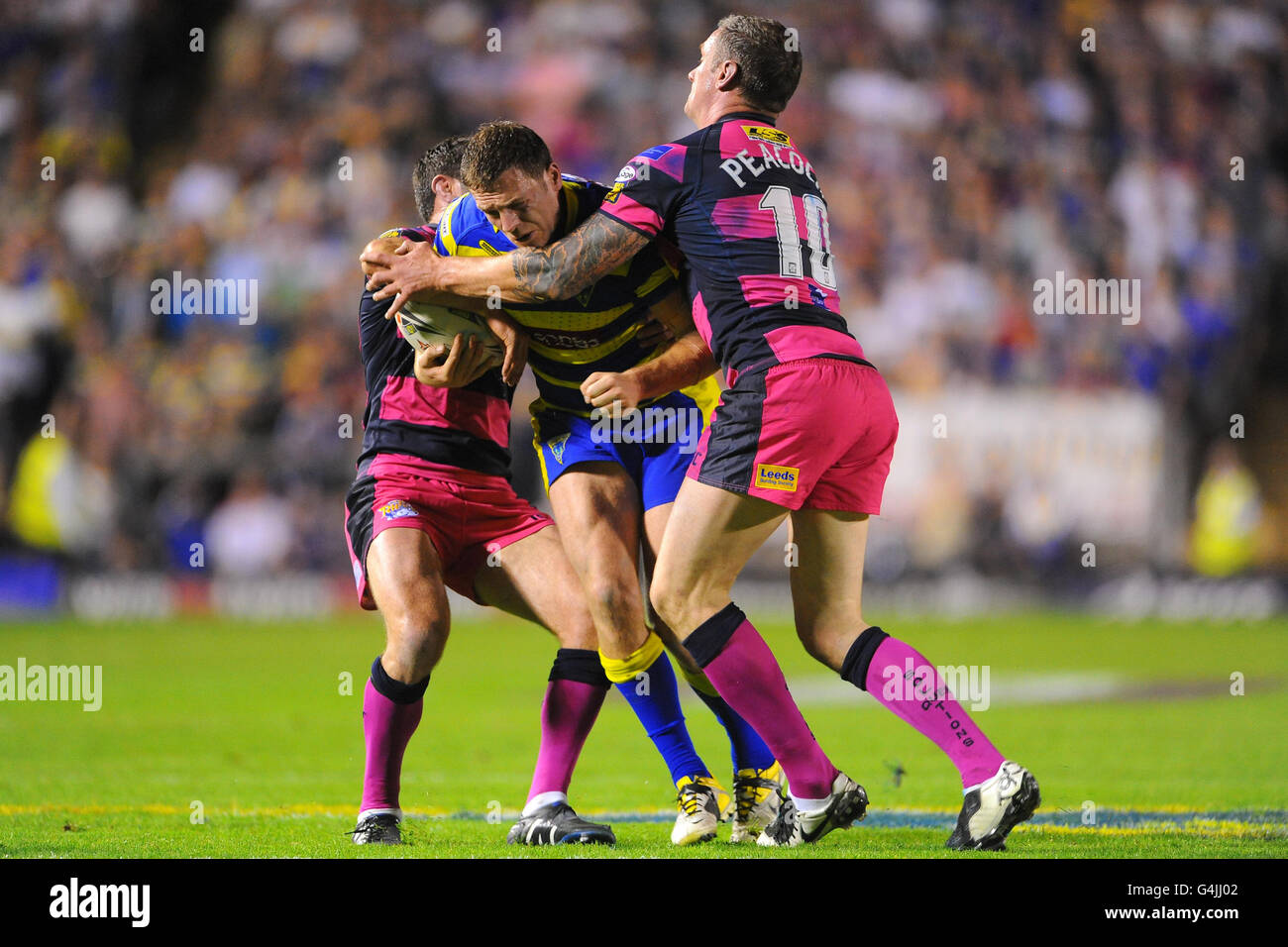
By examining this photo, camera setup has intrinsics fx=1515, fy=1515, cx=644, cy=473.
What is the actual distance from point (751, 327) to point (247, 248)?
53.2 ft

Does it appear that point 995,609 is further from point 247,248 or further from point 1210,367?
point 247,248

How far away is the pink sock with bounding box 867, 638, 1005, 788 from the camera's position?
4.93m

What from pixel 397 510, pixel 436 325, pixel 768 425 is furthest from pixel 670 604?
pixel 436 325

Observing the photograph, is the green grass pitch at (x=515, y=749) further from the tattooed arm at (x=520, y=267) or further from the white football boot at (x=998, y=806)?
the tattooed arm at (x=520, y=267)

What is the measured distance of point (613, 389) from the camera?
204 inches

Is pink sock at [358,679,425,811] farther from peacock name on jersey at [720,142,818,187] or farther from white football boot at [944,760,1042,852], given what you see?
peacock name on jersey at [720,142,818,187]

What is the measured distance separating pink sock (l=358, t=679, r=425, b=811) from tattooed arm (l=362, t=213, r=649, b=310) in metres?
1.45

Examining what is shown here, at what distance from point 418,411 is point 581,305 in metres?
0.87

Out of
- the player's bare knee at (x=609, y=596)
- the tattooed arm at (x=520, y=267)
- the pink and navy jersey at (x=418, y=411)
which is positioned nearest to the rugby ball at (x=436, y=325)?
the tattooed arm at (x=520, y=267)

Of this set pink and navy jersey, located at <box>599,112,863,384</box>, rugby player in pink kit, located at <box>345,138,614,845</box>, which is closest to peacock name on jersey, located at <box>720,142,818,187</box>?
pink and navy jersey, located at <box>599,112,863,384</box>

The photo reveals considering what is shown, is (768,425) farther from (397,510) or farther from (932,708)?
(397,510)

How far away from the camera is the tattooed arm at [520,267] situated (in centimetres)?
505

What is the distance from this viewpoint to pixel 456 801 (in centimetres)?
680
